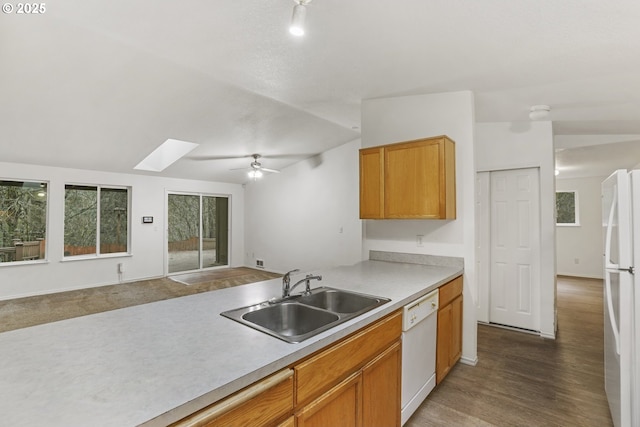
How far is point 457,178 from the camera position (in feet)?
9.89

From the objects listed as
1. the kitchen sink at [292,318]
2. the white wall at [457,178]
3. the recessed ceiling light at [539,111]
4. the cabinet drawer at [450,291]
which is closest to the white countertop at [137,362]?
the kitchen sink at [292,318]

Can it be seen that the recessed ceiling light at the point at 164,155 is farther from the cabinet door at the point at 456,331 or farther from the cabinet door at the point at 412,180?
the cabinet door at the point at 456,331

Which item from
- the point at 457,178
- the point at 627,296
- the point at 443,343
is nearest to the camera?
the point at 627,296

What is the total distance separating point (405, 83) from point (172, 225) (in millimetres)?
6381

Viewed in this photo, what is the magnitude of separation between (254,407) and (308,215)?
19.9 ft

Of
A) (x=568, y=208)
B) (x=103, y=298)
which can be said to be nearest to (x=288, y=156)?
(x=103, y=298)

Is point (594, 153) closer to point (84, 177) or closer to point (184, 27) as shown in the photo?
point (184, 27)

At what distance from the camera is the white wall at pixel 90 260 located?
532 cm

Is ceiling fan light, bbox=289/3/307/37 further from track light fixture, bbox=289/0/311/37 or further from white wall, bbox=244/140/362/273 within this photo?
white wall, bbox=244/140/362/273

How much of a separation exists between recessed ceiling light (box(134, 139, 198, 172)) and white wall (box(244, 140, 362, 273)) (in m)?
2.38

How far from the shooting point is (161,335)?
123 cm

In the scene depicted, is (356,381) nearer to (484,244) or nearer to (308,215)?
(484,244)

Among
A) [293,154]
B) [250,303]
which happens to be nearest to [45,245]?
[293,154]

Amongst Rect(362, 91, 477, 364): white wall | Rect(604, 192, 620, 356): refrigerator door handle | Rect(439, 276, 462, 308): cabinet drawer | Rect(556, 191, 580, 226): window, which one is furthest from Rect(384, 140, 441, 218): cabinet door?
Rect(556, 191, 580, 226): window
